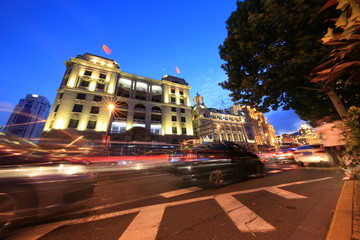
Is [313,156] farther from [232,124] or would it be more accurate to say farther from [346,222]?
[232,124]

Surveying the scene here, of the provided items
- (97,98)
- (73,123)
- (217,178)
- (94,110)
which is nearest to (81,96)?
(97,98)

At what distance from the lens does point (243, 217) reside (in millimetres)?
2395

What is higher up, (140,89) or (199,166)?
(140,89)

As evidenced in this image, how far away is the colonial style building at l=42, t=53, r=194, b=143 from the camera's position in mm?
22594

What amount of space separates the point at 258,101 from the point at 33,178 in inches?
421

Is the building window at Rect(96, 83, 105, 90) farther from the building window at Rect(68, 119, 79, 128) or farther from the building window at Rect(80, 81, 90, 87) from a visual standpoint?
the building window at Rect(68, 119, 79, 128)

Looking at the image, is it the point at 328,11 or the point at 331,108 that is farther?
the point at 331,108

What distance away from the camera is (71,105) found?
76.4 ft

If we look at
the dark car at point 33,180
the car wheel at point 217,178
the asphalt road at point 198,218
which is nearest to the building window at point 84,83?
the dark car at point 33,180

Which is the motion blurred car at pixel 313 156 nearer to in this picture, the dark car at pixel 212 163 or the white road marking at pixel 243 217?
the dark car at pixel 212 163

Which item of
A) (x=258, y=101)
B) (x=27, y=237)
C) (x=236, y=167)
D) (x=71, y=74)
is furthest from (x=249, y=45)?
(x=71, y=74)

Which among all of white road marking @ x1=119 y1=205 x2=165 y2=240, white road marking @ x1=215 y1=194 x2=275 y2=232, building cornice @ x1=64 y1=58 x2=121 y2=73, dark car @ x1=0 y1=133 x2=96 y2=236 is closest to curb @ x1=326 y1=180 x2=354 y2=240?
white road marking @ x1=215 y1=194 x2=275 y2=232

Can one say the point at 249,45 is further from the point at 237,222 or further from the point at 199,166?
the point at 237,222

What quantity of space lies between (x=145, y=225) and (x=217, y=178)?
3.17 m
